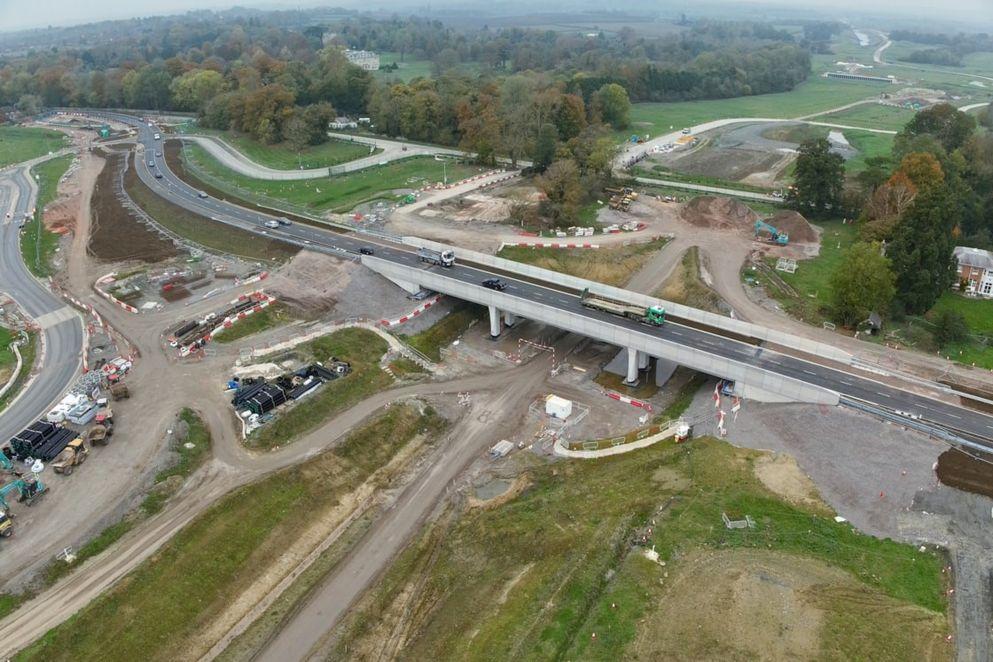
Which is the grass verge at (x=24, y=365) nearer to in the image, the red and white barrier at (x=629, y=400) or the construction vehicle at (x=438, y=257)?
the construction vehicle at (x=438, y=257)

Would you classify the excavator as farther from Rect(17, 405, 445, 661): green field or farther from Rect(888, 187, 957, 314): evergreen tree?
Rect(888, 187, 957, 314): evergreen tree

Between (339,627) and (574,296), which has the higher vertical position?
(574,296)

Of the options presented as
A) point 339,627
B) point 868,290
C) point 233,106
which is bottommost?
point 339,627

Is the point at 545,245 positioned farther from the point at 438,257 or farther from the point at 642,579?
the point at 642,579

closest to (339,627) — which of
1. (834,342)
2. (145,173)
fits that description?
(834,342)

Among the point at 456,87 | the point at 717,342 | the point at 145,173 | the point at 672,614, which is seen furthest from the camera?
the point at 456,87

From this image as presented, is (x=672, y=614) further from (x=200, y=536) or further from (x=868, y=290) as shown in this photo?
(x=868, y=290)

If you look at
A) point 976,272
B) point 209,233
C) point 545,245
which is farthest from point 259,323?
point 976,272
